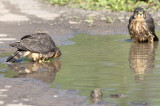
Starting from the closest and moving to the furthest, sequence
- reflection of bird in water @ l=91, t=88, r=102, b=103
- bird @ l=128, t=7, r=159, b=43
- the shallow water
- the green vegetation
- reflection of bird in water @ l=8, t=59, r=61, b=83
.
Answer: reflection of bird in water @ l=91, t=88, r=102, b=103 < the shallow water < reflection of bird in water @ l=8, t=59, r=61, b=83 < bird @ l=128, t=7, r=159, b=43 < the green vegetation

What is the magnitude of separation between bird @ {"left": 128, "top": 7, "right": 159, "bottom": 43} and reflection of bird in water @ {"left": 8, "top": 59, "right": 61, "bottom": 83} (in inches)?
132

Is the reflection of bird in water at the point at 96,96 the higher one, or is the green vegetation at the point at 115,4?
the reflection of bird in water at the point at 96,96

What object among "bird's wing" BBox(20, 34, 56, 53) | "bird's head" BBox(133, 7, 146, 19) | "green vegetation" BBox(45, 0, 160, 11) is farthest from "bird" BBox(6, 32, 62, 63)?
"green vegetation" BBox(45, 0, 160, 11)

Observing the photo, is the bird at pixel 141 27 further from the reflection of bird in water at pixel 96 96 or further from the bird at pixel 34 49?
the reflection of bird in water at pixel 96 96

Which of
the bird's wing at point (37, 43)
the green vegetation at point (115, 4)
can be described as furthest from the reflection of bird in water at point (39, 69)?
the green vegetation at point (115, 4)

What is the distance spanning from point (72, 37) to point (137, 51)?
292 centimetres

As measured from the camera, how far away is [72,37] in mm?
13258

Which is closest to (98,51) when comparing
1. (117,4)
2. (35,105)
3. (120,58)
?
(120,58)

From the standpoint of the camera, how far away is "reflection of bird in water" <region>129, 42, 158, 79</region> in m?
8.46

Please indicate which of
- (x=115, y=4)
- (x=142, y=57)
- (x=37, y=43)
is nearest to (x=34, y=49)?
(x=37, y=43)

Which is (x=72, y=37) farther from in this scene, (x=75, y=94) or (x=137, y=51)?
(x=75, y=94)

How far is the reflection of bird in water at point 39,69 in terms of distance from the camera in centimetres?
784

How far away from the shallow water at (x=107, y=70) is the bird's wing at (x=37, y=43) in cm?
31

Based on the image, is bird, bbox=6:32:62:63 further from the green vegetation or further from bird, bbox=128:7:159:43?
the green vegetation
